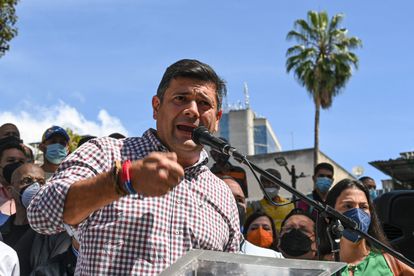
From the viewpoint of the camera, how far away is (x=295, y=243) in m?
5.74

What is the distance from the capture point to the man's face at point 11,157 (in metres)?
6.83

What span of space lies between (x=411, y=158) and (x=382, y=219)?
19.8 metres

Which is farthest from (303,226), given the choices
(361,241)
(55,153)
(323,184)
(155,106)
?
(155,106)

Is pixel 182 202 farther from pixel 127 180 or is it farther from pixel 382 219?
pixel 382 219

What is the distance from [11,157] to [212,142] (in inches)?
181

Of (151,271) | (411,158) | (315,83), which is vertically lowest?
(151,271)

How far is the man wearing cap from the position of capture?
23.7 ft

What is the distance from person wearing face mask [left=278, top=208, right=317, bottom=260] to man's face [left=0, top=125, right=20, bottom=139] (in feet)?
12.0

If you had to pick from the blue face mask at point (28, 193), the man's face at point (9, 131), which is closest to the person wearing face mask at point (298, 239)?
the blue face mask at point (28, 193)

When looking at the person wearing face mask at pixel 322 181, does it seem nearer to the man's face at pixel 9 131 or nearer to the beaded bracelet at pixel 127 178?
the man's face at pixel 9 131

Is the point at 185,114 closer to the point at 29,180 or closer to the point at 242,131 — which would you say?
the point at 29,180

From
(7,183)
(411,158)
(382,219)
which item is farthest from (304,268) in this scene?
(411,158)

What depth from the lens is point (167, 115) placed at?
9.78 feet

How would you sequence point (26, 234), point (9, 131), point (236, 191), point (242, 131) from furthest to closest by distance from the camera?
point (242, 131) < point (9, 131) < point (236, 191) < point (26, 234)
